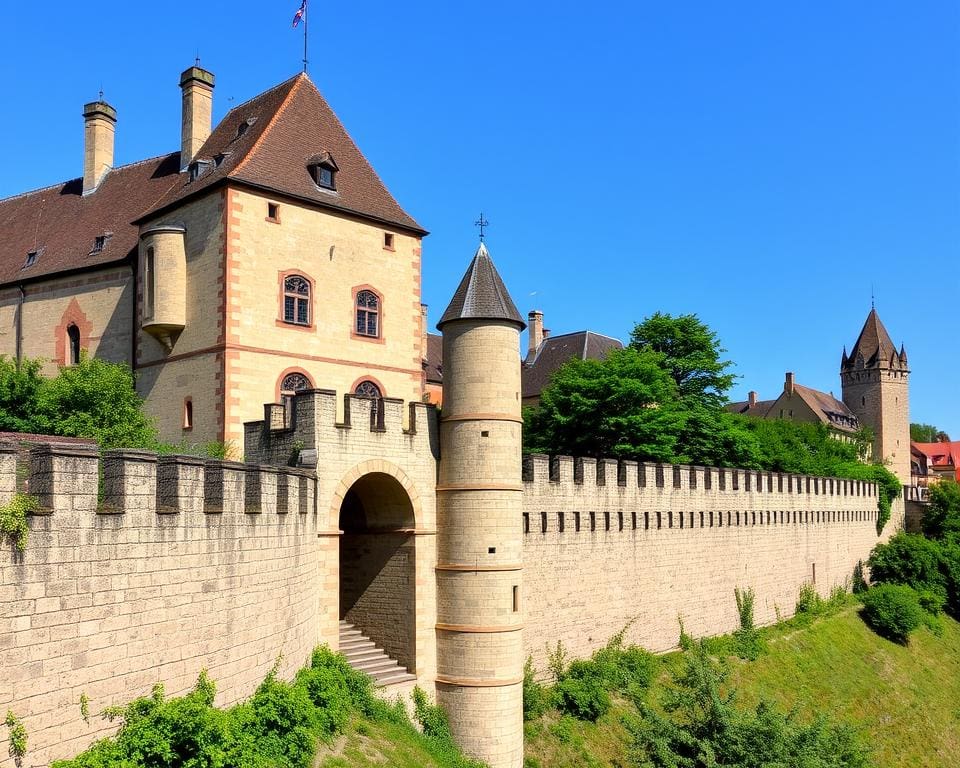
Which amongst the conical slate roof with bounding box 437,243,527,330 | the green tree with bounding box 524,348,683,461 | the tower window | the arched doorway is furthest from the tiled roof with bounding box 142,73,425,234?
the green tree with bounding box 524,348,683,461

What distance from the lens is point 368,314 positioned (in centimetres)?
2809

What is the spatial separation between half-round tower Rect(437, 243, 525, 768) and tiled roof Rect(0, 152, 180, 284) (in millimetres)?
13334

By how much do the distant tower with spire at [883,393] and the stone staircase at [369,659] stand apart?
74.1m

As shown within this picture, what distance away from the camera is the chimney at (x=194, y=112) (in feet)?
99.2

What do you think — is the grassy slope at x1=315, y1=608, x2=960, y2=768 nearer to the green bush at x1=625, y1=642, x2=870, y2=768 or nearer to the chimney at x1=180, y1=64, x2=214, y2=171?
the green bush at x1=625, y1=642, x2=870, y2=768

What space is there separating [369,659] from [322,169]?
13.8 metres

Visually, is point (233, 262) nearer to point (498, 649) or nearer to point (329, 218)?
point (329, 218)

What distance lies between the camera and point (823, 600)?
4153 cm

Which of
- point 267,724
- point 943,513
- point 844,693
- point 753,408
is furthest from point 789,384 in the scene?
point 267,724

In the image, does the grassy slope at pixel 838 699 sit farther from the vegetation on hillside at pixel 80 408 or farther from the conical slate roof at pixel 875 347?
the conical slate roof at pixel 875 347

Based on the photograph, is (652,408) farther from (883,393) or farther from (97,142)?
(883,393)

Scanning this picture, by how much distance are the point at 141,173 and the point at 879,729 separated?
98.6 ft

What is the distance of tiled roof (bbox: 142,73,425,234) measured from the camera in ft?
86.6

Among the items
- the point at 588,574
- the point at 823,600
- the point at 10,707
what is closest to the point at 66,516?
the point at 10,707
